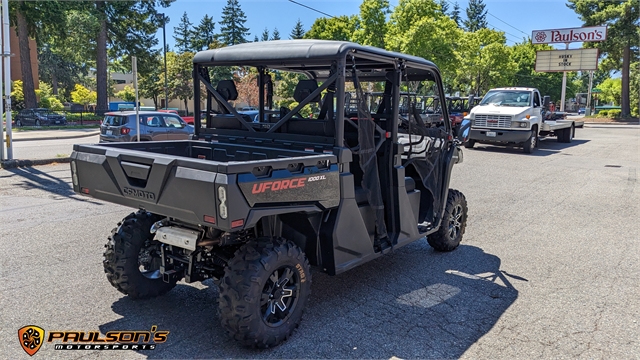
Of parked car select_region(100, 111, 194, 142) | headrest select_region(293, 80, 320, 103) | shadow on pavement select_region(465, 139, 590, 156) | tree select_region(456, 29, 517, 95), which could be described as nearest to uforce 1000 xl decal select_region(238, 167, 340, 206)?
headrest select_region(293, 80, 320, 103)

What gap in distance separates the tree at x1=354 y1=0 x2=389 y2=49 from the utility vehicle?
3328 cm

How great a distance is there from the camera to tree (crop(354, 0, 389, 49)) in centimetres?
3719

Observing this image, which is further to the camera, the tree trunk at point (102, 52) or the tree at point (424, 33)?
the tree trunk at point (102, 52)

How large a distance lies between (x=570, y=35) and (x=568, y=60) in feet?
7.16

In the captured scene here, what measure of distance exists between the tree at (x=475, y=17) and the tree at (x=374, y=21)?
50.5m

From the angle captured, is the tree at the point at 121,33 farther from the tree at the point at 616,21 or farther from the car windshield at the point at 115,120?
the tree at the point at 616,21

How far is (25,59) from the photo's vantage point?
3042 cm

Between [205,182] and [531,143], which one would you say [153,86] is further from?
[205,182]

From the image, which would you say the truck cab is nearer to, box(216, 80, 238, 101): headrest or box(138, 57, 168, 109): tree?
box(216, 80, 238, 101): headrest

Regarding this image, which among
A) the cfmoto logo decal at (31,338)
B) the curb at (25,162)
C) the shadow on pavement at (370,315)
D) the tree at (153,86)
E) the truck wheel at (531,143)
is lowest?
the shadow on pavement at (370,315)

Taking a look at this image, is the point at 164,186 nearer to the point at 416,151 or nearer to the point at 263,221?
the point at 263,221

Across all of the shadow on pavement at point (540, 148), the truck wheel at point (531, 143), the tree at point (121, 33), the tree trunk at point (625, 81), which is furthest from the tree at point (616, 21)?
the tree at point (121, 33)

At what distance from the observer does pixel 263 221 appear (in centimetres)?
393

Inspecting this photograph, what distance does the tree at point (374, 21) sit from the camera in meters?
37.2
